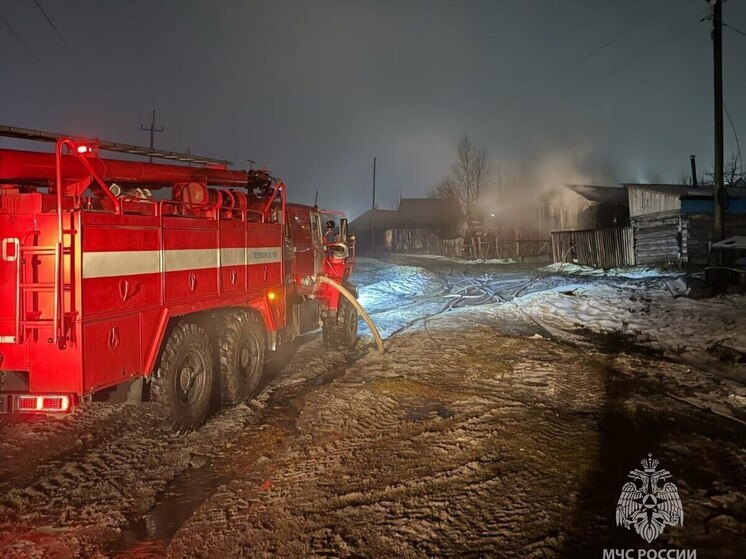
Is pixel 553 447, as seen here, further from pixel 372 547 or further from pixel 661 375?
pixel 661 375

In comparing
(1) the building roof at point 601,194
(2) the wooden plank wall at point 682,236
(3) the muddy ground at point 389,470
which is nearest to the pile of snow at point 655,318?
(3) the muddy ground at point 389,470

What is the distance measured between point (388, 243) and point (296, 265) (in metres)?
55.7

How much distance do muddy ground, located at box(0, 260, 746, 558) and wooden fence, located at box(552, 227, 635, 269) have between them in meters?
22.3

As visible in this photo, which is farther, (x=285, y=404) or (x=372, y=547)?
(x=285, y=404)

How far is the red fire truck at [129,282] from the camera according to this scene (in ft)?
13.0

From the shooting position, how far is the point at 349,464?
14.4ft

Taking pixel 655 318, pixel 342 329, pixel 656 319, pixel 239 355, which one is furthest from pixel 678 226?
pixel 239 355

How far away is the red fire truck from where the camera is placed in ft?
13.0

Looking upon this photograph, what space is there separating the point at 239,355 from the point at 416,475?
130 inches

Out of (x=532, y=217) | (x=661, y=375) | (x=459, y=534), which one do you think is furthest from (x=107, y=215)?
(x=532, y=217)

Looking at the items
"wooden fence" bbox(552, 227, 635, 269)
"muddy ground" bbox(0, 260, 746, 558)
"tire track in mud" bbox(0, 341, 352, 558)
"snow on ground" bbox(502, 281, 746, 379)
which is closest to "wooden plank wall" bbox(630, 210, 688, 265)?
"wooden fence" bbox(552, 227, 635, 269)

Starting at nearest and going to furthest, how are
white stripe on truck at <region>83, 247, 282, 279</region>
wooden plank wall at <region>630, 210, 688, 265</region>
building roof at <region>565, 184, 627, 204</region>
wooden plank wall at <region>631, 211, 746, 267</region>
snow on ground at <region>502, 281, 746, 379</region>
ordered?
white stripe on truck at <region>83, 247, 282, 279</region>
snow on ground at <region>502, 281, 746, 379</region>
wooden plank wall at <region>631, 211, 746, 267</region>
wooden plank wall at <region>630, 210, 688, 265</region>
building roof at <region>565, 184, 627, 204</region>

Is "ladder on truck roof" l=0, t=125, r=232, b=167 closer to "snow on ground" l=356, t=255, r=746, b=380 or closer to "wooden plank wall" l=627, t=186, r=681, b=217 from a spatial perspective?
"snow on ground" l=356, t=255, r=746, b=380

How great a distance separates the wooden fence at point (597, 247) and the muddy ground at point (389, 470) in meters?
22.3
